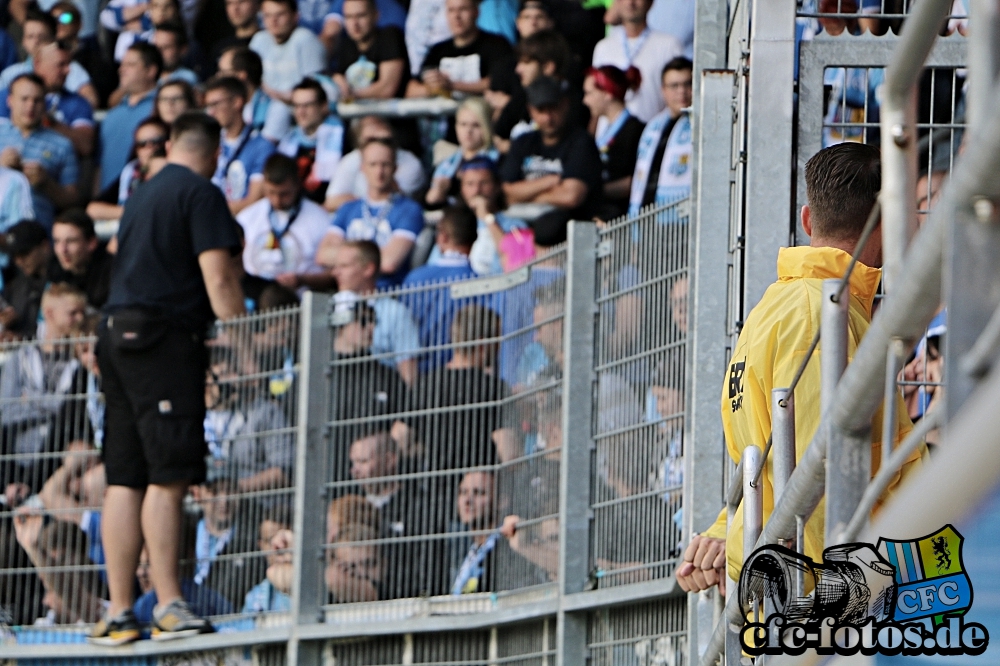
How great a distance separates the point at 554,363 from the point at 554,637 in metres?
1.06

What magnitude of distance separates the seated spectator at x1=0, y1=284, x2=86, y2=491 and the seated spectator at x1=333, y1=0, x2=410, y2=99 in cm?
304

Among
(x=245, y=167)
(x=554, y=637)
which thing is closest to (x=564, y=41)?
(x=245, y=167)

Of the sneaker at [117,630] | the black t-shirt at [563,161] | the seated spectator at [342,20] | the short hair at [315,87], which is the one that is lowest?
the sneaker at [117,630]

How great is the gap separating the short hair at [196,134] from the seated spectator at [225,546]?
158cm

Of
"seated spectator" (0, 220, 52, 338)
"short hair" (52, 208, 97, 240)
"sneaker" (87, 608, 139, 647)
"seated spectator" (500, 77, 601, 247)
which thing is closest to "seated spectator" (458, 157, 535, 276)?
"seated spectator" (500, 77, 601, 247)

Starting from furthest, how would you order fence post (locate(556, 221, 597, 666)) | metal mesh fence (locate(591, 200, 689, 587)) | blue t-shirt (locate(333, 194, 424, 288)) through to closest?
blue t-shirt (locate(333, 194, 424, 288))
fence post (locate(556, 221, 597, 666))
metal mesh fence (locate(591, 200, 689, 587))

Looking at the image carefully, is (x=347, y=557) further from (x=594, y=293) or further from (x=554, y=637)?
(x=594, y=293)

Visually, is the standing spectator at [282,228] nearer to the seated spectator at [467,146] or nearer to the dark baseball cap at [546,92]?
the seated spectator at [467,146]

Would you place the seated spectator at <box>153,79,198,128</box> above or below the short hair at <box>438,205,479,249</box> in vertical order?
above

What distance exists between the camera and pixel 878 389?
199cm

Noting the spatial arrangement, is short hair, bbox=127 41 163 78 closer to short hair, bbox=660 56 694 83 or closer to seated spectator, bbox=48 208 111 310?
seated spectator, bbox=48 208 111 310

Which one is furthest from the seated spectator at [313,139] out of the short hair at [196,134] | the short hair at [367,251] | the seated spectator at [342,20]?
the short hair at [196,134]

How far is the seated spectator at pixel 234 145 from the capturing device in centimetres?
1095

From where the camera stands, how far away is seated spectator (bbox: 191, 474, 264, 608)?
798 centimetres
